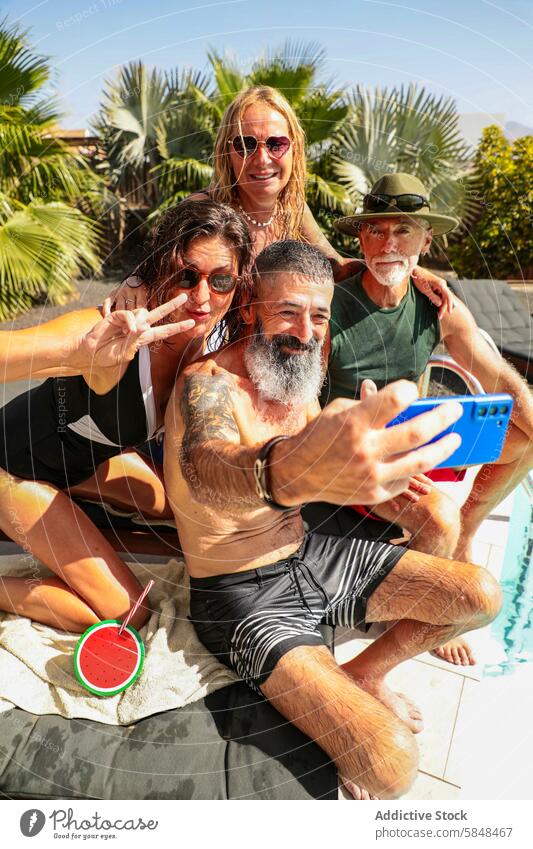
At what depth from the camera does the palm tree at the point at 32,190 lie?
351cm

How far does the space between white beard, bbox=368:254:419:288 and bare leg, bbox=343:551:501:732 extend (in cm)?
81

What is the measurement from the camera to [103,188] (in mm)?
4027

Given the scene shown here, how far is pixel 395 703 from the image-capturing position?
1.89 meters

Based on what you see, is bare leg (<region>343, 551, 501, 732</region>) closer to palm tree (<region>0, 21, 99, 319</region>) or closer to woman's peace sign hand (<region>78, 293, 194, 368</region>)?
woman's peace sign hand (<region>78, 293, 194, 368</region>)

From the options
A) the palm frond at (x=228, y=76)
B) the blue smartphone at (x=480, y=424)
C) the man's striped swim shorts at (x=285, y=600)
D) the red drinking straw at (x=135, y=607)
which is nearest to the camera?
the blue smartphone at (x=480, y=424)

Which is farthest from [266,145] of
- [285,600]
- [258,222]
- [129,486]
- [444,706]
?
[444,706]

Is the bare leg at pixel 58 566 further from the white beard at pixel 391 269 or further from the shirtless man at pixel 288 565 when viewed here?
the white beard at pixel 391 269

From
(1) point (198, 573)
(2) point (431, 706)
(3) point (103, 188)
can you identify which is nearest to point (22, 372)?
(1) point (198, 573)

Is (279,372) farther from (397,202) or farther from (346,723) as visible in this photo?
(346,723)

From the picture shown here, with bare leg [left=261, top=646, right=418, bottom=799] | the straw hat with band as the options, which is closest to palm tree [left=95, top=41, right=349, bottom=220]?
the straw hat with band

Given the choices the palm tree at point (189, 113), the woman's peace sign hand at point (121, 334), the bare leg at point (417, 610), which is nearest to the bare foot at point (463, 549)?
the bare leg at point (417, 610)

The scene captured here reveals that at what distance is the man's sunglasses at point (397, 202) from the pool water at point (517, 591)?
4.76 ft

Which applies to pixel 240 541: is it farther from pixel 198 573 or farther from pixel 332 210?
pixel 332 210

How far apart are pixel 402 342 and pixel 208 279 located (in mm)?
698
